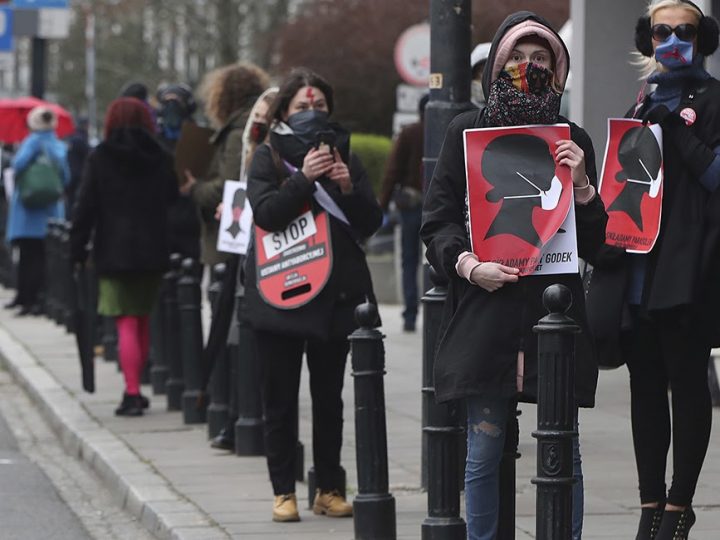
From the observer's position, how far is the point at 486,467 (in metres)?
5.36

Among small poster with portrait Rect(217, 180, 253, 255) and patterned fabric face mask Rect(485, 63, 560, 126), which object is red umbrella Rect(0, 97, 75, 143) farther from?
patterned fabric face mask Rect(485, 63, 560, 126)

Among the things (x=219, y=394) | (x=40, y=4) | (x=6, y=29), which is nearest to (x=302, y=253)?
(x=219, y=394)

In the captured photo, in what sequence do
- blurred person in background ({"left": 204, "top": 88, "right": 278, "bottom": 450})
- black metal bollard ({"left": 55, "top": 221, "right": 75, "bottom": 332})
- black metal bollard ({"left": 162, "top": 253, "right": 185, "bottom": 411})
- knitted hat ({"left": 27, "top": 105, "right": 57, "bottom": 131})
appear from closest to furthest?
blurred person in background ({"left": 204, "top": 88, "right": 278, "bottom": 450})
black metal bollard ({"left": 162, "top": 253, "right": 185, "bottom": 411})
black metal bollard ({"left": 55, "top": 221, "right": 75, "bottom": 332})
knitted hat ({"left": 27, "top": 105, "right": 57, "bottom": 131})

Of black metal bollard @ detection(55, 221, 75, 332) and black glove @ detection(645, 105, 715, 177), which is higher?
black glove @ detection(645, 105, 715, 177)

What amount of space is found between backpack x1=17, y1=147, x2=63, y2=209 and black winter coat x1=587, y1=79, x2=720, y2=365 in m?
12.1

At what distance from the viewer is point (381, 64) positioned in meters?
37.3

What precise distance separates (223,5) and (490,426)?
1589 inches

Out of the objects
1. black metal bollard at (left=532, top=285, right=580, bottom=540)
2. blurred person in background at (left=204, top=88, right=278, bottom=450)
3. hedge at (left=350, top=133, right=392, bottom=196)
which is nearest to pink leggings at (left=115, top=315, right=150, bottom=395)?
blurred person in background at (left=204, top=88, right=278, bottom=450)

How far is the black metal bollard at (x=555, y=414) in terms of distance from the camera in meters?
4.93

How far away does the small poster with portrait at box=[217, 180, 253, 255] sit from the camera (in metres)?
8.73

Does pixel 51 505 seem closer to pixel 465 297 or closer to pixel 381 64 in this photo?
pixel 465 297

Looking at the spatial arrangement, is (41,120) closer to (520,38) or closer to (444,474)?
(444,474)

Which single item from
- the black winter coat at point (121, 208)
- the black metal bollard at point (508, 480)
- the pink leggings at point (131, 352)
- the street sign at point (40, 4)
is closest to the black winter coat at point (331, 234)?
the black metal bollard at point (508, 480)

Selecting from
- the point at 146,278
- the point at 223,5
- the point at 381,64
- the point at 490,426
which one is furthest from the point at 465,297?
the point at 223,5
